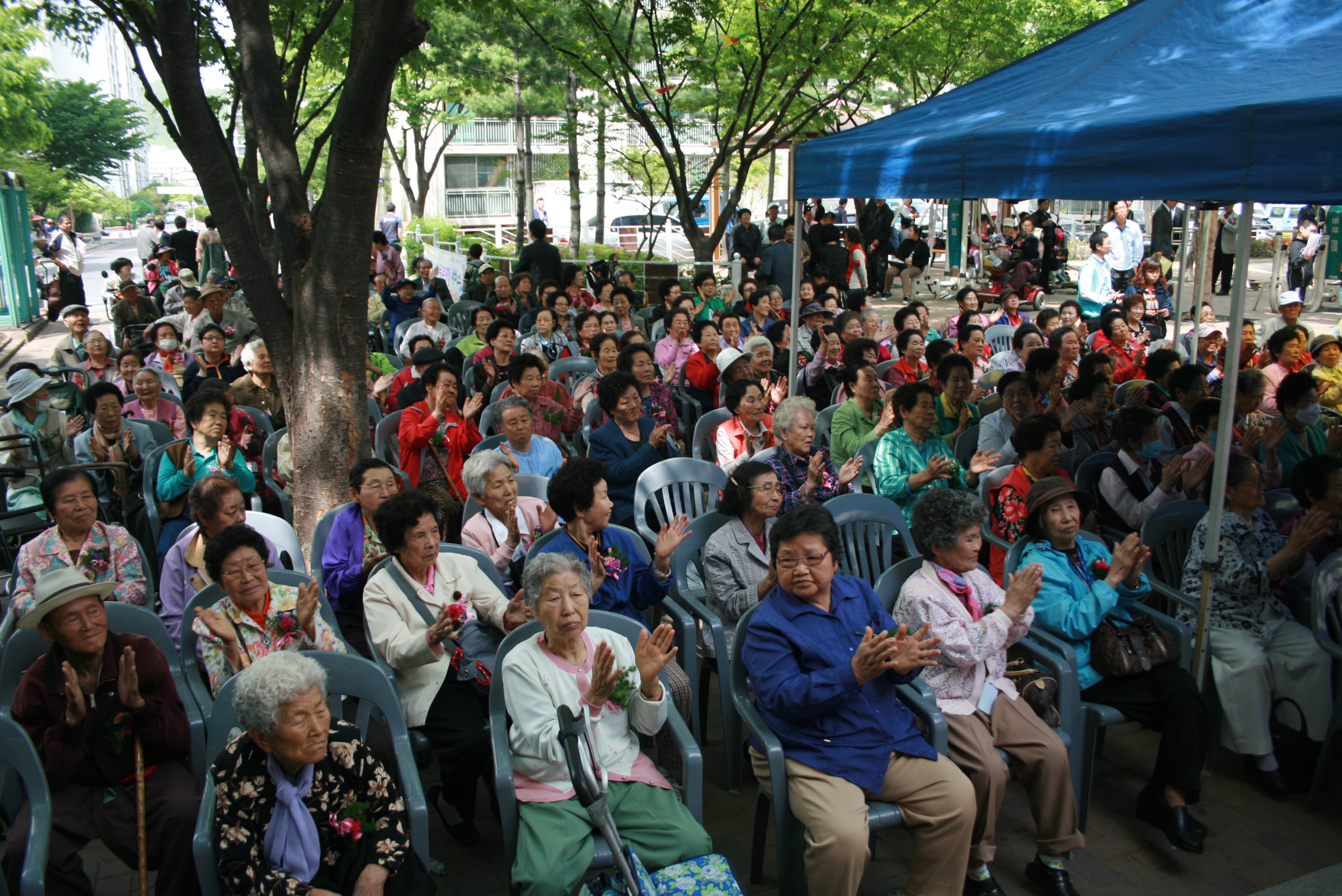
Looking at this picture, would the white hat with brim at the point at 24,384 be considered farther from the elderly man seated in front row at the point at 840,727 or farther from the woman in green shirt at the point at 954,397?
the woman in green shirt at the point at 954,397

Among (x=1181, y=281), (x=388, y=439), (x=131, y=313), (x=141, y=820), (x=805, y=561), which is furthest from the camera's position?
(x=131, y=313)

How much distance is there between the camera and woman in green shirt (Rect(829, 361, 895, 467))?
18.9 feet

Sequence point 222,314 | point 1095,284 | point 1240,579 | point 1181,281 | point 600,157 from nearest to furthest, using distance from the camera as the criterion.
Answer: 1. point 1240,579
2. point 1181,281
3. point 222,314
4. point 1095,284
5. point 600,157

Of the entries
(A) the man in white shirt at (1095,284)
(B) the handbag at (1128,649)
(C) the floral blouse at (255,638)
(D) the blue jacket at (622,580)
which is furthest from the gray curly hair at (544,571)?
(A) the man in white shirt at (1095,284)

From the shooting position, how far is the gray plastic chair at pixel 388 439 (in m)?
6.30

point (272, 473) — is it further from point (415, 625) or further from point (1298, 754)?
point (1298, 754)

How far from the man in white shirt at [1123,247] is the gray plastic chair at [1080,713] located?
9.17m

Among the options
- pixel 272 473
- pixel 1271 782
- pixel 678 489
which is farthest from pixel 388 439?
pixel 1271 782

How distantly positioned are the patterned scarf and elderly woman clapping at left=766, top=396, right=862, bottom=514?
1229mm

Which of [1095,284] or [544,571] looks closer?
[544,571]

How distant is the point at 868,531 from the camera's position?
15.5 ft

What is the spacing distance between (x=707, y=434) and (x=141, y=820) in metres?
3.96

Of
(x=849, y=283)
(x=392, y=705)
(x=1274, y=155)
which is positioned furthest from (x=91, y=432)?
(x=849, y=283)

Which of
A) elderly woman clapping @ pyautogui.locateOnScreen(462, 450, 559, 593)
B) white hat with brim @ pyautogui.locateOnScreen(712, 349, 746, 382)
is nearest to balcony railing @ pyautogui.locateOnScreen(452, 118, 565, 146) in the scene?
white hat with brim @ pyautogui.locateOnScreen(712, 349, 746, 382)
